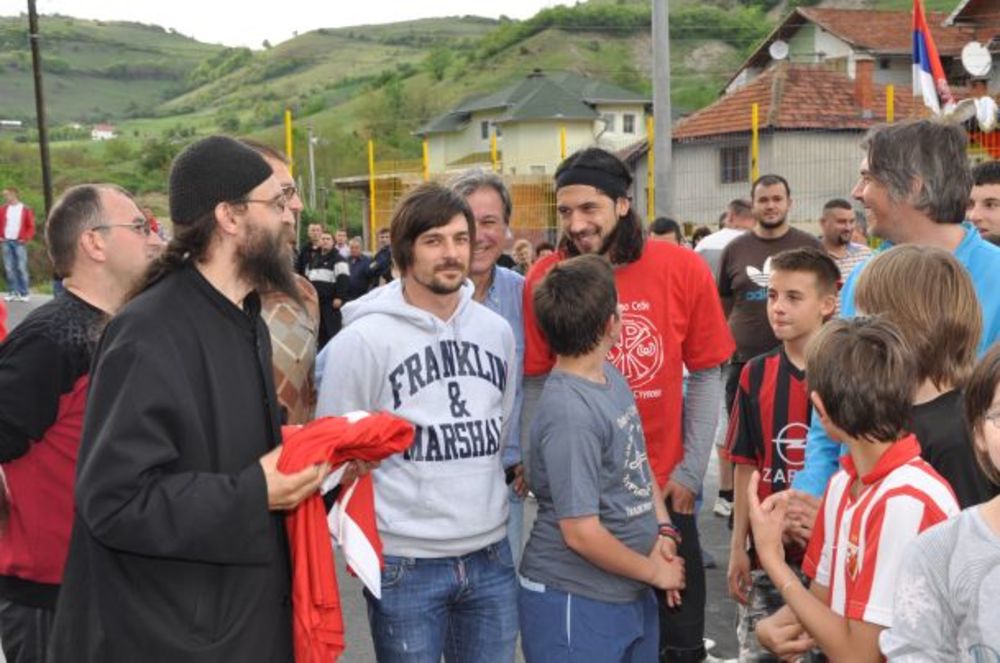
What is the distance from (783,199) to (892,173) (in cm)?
423

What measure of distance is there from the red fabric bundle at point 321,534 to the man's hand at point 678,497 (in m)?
1.52

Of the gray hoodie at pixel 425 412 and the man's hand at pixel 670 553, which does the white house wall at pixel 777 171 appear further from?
the gray hoodie at pixel 425 412

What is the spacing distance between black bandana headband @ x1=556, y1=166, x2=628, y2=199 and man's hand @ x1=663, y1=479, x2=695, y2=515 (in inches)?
43.1

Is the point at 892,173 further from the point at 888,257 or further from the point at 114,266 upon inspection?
the point at 114,266

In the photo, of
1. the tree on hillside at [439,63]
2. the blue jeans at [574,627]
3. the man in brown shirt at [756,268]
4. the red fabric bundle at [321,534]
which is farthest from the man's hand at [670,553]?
the tree on hillside at [439,63]

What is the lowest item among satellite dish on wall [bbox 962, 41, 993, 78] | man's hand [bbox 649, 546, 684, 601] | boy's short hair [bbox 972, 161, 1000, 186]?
man's hand [bbox 649, 546, 684, 601]

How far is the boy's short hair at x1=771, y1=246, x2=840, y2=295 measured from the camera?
4648 millimetres

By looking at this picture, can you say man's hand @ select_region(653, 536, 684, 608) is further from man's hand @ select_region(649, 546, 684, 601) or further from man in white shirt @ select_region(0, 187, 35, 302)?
man in white shirt @ select_region(0, 187, 35, 302)

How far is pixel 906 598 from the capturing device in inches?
85.9

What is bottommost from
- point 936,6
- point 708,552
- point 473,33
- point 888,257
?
point 708,552

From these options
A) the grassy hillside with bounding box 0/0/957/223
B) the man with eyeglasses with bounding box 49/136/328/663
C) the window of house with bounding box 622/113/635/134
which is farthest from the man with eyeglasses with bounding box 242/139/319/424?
the window of house with bounding box 622/113/635/134

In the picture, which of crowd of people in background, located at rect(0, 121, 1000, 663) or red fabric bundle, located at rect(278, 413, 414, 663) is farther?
red fabric bundle, located at rect(278, 413, 414, 663)

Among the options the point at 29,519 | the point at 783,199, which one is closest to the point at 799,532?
the point at 29,519

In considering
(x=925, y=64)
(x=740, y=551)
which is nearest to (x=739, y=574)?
(x=740, y=551)
